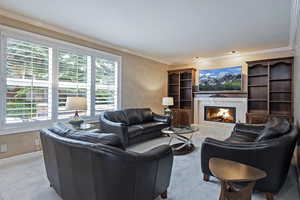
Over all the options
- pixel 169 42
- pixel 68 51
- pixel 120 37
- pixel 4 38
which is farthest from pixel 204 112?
pixel 4 38

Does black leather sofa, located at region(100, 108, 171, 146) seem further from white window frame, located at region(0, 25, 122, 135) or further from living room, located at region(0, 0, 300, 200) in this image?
white window frame, located at region(0, 25, 122, 135)

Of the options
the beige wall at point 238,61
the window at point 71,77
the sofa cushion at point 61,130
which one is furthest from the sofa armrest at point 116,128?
the beige wall at point 238,61

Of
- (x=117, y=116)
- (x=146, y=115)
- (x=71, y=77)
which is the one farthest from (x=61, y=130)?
(x=146, y=115)

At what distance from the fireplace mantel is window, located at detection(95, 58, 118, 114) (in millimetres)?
3335

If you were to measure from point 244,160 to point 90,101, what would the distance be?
377cm

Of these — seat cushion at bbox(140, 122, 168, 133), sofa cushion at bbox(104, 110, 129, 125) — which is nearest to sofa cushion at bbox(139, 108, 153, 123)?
seat cushion at bbox(140, 122, 168, 133)

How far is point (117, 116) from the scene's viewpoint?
465 centimetres

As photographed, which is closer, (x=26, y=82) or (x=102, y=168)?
(x=102, y=168)

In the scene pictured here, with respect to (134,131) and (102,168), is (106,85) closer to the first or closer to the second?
(134,131)

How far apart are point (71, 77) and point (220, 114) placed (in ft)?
17.3

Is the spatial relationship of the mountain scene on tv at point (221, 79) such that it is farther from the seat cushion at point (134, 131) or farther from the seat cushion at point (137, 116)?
the seat cushion at point (134, 131)

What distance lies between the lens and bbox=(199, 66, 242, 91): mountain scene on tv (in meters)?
5.83

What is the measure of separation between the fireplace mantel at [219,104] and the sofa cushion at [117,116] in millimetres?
3211

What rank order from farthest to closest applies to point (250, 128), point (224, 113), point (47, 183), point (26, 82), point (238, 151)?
point (224, 113), point (250, 128), point (26, 82), point (47, 183), point (238, 151)
